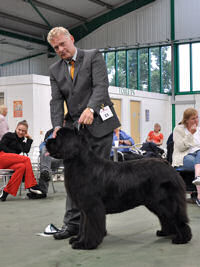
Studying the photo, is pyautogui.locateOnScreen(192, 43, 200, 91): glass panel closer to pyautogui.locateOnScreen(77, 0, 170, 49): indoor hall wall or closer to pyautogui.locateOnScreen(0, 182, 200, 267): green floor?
pyautogui.locateOnScreen(77, 0, 170, 49): indoor hall wall

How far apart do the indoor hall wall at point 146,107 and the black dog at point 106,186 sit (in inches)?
426

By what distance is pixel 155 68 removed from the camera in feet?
61.1

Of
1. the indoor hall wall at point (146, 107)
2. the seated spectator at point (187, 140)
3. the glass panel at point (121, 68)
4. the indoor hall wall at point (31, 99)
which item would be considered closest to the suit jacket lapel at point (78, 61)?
the seated spectator at point (187, 140)

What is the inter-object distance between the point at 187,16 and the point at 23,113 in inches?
393

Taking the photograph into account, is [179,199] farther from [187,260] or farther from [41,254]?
[41,254]

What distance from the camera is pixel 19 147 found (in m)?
5.96

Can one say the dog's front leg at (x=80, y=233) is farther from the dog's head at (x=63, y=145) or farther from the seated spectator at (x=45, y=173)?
the seated spectator at (x=45, y=173)

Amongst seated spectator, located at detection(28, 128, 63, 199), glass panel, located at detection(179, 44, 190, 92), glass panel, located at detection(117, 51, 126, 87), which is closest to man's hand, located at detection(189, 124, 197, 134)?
seated spectator, located at detection(28, 128, 63, 199)

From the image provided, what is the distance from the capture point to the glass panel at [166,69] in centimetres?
1806

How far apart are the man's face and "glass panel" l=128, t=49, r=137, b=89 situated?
16.2 meters

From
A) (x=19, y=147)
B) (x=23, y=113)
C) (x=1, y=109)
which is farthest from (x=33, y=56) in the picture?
(x=19, y=147)

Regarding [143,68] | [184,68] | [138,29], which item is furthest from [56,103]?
[143,68]

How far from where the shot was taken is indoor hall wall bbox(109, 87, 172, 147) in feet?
47.3

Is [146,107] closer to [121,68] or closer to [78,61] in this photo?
[121,68]
